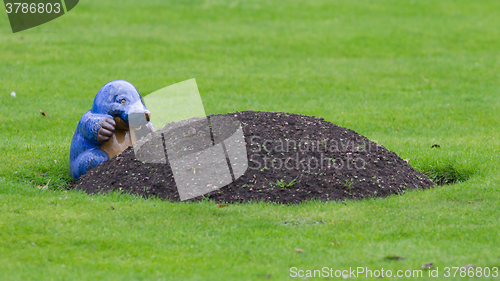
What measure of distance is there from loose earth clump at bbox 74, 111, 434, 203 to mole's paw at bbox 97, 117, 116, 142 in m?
0.30

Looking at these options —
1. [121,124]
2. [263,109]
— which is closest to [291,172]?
[121,124]

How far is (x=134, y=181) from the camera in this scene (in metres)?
6.28

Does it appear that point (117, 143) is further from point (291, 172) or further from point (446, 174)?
point (446, 174)

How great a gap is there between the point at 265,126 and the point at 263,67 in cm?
810

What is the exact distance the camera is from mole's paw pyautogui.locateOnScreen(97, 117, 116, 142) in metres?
6.66

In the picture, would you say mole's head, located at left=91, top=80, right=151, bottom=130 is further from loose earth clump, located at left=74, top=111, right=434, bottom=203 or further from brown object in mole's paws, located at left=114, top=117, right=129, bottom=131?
loose earth clump, located at left=74, top=111, right=434, bottom=203

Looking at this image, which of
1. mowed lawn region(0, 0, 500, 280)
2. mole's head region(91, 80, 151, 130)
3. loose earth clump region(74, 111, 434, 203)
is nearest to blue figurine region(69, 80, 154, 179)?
mole's head region(91, 80, 151, 130)

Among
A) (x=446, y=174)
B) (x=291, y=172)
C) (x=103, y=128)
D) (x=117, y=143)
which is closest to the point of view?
(x=291, y=172)

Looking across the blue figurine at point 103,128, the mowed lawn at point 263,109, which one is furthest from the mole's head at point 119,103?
the mowed lawn at point 263,109

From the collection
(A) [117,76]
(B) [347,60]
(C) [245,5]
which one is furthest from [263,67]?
(C) [245,5]

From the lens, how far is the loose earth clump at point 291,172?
20.0 feet

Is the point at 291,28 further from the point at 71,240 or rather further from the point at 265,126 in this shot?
the point at 71,240

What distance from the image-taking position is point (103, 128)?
668 centimetres

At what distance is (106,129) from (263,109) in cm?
486
